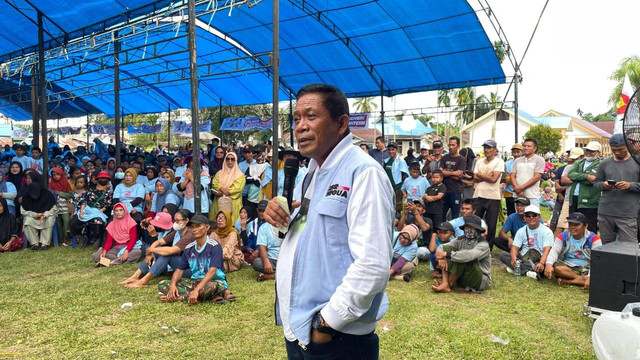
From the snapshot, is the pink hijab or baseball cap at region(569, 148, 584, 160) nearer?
the pink hijab

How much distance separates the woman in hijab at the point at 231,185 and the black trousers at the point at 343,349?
575 centimetres

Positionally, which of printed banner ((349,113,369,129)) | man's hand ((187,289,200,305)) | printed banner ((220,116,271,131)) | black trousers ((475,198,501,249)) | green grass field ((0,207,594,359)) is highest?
printed banner ((220,116,271,131))

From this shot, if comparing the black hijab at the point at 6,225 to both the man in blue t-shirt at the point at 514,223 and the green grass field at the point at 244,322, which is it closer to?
the green grass field at the point at 244,322

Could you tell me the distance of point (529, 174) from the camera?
6.73m

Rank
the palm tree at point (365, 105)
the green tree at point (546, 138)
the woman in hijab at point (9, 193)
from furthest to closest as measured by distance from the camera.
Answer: the palm tree at point (365, 105)
the green tree at point (546, 138)
the woman in hijab at point (9, 193)

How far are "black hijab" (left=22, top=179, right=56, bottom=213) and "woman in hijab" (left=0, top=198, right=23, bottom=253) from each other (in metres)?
0.28

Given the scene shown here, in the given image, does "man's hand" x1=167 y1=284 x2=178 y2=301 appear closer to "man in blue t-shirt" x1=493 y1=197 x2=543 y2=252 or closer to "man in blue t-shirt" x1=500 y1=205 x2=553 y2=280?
"man in blue t-shirt" x1=500 y1=205 x2=553 y2=280

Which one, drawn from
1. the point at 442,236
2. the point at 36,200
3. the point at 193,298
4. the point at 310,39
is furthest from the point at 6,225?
the point at 310,39

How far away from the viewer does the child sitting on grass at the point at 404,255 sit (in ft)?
19.4

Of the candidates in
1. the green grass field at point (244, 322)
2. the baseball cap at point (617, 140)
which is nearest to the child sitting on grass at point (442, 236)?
the green grass field at point (244, 322)

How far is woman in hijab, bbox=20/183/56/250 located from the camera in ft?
25.2

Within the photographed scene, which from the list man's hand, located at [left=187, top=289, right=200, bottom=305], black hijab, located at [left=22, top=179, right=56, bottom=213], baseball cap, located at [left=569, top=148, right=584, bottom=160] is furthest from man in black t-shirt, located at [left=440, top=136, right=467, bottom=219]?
black hijab, located at [left=22, top=179, right=56, bottom=213]

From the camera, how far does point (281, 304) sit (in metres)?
1.64

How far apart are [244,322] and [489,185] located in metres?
4.31
